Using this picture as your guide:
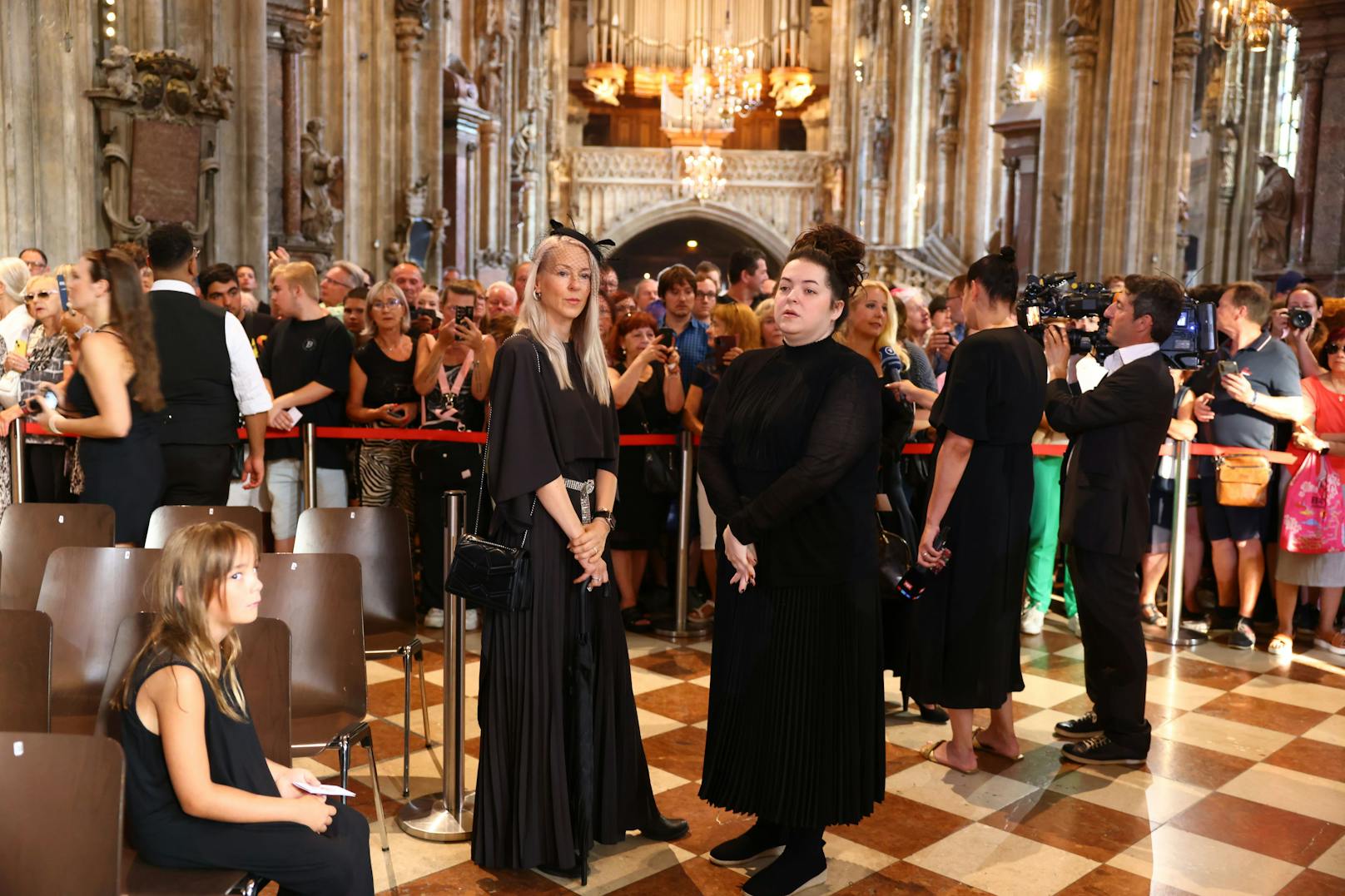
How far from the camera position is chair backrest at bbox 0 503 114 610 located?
392 centimetres

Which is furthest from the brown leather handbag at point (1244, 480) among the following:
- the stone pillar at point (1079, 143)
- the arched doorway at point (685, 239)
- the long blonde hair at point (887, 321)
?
the arched doorway at point (685, 239)

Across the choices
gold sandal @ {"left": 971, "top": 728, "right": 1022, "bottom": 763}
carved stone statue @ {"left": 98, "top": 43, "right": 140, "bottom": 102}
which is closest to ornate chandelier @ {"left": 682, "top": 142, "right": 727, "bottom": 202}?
carved stone statue @ {"left": 98, "top": 43, "right": 140, "bottom": 102}

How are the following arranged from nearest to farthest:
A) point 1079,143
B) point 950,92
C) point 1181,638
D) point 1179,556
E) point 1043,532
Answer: point 1179,556, point 1181,638, point 1043,532, point 1079,143, point 950,92

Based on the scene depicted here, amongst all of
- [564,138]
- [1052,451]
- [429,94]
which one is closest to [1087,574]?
[1052,451]

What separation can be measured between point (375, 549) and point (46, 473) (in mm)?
2525

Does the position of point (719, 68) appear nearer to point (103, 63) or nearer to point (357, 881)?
point (103, 63)

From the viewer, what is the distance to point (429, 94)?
1499 centimetres

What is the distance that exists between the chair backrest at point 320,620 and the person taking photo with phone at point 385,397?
8.50ft

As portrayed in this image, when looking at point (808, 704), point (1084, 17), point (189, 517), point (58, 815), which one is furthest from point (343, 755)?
point (1084, 17)

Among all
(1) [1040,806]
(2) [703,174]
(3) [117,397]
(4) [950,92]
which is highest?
(4) [950,92]

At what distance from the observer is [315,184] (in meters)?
12.0

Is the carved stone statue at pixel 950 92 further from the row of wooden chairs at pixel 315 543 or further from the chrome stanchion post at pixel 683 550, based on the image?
the row of wooden chairs at pixel 315 543

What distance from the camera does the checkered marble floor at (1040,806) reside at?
11.0 feet

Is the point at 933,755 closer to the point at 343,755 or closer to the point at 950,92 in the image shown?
the point at 343,755
